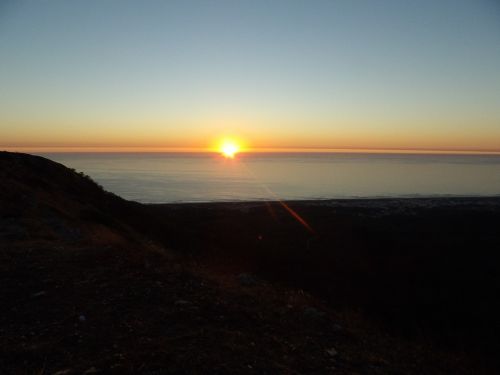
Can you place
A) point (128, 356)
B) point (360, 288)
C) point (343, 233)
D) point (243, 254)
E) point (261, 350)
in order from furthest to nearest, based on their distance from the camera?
point (343, 233), point (243, 254), point (360, 288), point (261, 350), point (128, 356)

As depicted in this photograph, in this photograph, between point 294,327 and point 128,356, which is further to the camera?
point 294,327

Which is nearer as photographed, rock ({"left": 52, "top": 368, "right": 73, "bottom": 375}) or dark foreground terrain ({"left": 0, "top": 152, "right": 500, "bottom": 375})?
rock ({"left": 52, "top": 368, "right": 73, "bottom": 375})

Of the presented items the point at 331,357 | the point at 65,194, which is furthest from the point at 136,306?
the point at 65,194

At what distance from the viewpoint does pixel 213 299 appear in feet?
26.4

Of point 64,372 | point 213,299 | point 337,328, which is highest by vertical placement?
point 64,372

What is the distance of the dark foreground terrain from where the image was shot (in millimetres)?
5699

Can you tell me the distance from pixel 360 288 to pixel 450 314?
4.03 m

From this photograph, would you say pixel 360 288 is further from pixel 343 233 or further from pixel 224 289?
pixel 343 233

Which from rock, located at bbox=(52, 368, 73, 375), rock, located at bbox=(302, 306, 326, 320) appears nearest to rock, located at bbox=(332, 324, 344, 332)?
rock, located at bbox=(302, 306, 326, 320)

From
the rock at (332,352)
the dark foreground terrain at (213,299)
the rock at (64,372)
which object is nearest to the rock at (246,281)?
the dark foreground terrain at (213,299)

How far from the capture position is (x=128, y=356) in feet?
Answer: 17.4

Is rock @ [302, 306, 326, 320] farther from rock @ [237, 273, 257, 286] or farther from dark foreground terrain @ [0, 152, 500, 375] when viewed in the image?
rock @ [237, 273, 257, 286]

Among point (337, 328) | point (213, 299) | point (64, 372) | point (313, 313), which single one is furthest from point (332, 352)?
point (64, 372)

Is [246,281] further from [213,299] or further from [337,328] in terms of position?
[337,328]
